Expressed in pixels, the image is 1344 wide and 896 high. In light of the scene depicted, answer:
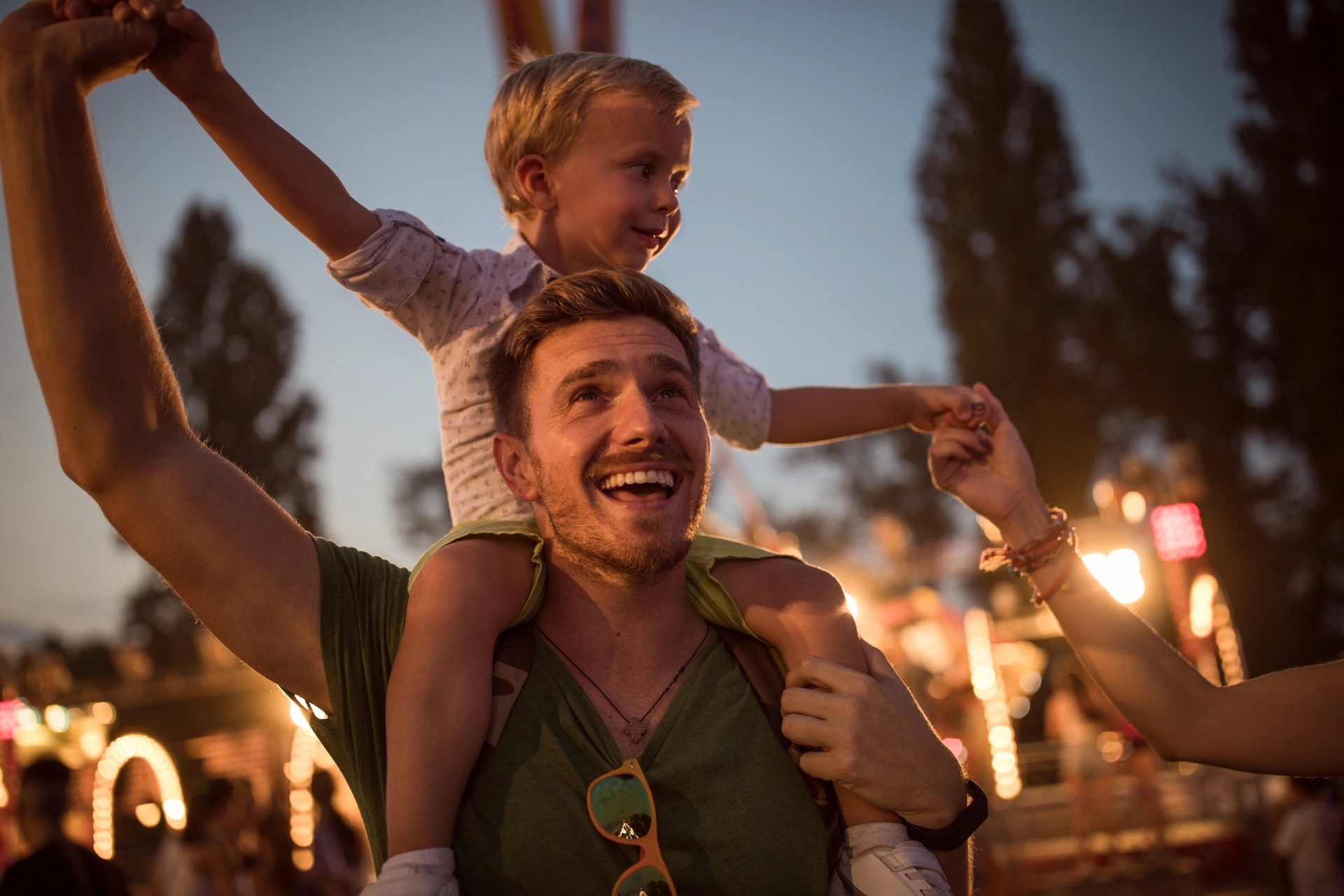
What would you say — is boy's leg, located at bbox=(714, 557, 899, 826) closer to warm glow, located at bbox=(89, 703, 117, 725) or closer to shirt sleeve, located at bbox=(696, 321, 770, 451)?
shirt sleeve, located at bbox=(696, 321, 770, 451)

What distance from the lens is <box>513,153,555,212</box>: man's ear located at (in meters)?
2.69

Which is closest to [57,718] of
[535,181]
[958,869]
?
[535,181]

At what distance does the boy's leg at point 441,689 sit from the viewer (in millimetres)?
1678

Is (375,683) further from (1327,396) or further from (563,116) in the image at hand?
(1327,396)

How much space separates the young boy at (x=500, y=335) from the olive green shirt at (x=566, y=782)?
0.09 meters

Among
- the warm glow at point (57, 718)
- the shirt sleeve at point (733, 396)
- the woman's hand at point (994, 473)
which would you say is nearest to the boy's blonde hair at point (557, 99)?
the shirt sleeve at point (733, 396)

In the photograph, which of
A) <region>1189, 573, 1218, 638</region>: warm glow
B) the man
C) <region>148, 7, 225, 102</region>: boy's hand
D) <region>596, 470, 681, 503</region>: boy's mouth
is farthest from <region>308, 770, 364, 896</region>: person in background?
<region>1189, 573, 1218, 638</region>: warm glow

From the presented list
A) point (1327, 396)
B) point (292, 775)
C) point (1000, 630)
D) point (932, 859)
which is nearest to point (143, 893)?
point (292, 775)

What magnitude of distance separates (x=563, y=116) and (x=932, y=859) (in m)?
1.94

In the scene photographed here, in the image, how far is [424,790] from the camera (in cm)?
168

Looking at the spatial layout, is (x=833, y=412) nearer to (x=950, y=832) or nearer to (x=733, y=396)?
(x=733, y=396)

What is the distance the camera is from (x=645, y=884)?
178 cm

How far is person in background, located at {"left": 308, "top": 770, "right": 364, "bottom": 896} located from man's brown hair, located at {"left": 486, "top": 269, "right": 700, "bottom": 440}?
7.24m

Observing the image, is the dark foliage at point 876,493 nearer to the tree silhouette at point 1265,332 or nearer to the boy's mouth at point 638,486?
the tree silhouette at point 1265,332
